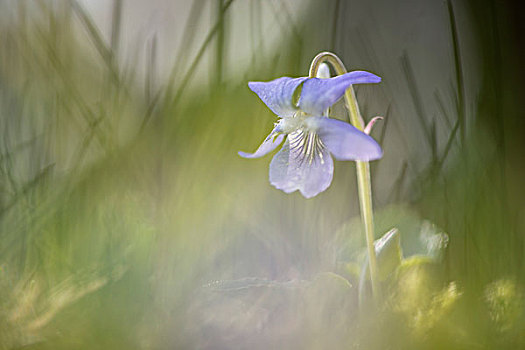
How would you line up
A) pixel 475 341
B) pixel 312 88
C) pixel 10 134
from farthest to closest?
pixel 10 134, pixel 312 88, pixel 475 341

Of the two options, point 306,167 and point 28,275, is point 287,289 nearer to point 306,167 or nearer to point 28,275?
point 306,167

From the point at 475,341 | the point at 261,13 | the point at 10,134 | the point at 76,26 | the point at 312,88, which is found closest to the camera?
the point at 475,341

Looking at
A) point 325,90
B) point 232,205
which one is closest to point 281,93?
point 325,90

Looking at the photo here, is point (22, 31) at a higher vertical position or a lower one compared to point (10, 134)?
higher

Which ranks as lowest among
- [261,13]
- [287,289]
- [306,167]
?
[287,289]

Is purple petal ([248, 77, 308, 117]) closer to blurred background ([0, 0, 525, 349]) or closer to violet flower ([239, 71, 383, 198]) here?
violet flower ([239, 71, 383, 198])

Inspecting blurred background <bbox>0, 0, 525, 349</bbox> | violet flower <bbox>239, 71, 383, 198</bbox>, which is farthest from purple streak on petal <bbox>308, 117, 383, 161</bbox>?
blurred background <bbox>0, 0, 525, 349</bbox>

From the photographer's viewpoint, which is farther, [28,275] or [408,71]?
[408,71]

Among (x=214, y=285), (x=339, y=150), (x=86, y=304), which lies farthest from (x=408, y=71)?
(x=86, y=304)

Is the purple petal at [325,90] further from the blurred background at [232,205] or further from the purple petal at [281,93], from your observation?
the blurred background at [232,205]
